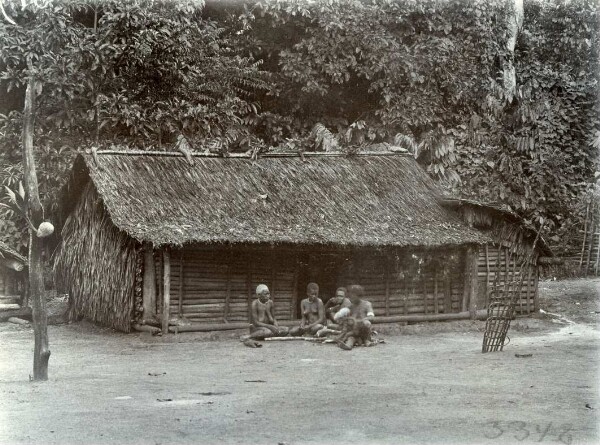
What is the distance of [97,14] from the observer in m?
21.8

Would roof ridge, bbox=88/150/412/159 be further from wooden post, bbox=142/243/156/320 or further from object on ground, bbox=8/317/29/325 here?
object on ground, bbox=8/317/29/325

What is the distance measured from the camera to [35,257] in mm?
9984

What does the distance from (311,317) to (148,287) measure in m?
3.07

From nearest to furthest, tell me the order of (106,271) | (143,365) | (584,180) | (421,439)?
1. (421,439)
2. (143,365)
3. (106,271)
4. (584,180)

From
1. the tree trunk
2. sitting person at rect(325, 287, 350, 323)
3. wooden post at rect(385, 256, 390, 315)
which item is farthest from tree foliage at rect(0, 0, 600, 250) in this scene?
sitting person at rect(325, 287, 350, 323)

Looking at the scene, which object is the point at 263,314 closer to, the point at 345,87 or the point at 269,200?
the point at 269,200

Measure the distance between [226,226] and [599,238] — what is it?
14.0 m

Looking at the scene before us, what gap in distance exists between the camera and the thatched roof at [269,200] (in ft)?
50.8

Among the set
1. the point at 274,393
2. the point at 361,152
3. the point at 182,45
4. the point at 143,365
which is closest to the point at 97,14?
the point at 182,45

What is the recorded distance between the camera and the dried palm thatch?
1563cm

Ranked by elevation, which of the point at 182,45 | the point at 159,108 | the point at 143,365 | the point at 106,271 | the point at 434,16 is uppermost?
the point at 434,16

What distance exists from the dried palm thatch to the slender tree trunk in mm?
5284

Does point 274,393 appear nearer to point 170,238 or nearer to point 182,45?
point 170,238

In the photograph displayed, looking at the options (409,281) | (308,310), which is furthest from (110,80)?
(308,310)
